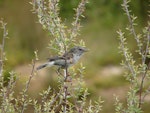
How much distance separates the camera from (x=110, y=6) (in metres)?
10.7

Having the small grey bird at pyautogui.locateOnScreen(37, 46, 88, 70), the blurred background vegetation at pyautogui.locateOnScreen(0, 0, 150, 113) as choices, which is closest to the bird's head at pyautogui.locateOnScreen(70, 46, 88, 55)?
the small grey bird at pyautogui.locateOnScreen(37, 46, 88, 70)

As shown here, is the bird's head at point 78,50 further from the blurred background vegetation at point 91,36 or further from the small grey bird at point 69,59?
the blurred background vegetation at point 91,36

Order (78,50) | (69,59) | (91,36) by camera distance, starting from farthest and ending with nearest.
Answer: (91,36), (78,50), (69,59)

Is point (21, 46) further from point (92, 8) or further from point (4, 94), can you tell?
point (4, 94)

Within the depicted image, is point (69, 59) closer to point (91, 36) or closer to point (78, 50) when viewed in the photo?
point (78, 50)

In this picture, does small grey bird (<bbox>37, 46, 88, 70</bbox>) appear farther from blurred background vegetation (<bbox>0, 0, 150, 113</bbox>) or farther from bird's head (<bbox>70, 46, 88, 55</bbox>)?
blurred background vegetation (<bbox>0, 0, 150, 113</bbox>)

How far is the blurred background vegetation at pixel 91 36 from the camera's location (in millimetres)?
10289

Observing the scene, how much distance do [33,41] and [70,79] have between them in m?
6.85

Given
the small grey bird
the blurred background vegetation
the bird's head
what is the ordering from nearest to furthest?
the small grey bird
the bird's head
the blurred background vegetation

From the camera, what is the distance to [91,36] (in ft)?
35.4

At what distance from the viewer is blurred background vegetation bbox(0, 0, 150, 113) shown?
10.3 metres

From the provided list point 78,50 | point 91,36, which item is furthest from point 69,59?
point 91,36

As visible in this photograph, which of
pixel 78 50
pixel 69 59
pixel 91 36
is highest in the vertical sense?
pixel 91 36

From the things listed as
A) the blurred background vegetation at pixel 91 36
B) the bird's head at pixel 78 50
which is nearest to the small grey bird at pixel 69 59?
the bird's head at pixel 78 50
